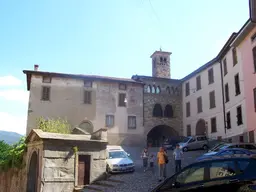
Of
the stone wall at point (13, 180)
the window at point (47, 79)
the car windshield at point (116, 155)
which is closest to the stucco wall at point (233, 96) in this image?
the car windshield at point (116, 155)

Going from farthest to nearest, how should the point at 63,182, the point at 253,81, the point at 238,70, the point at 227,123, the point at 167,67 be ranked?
the point at 167,67
the point at 227,123
the point at 238,70
the point at 253,81
the point at 63,182

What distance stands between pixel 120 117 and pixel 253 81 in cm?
1794

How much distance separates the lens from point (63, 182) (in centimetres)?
2044

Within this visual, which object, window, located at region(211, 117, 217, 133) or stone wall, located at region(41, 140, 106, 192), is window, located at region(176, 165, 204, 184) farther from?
window, located at region(211, 117, 217, 133)

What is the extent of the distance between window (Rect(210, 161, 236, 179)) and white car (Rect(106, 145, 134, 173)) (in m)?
14.0

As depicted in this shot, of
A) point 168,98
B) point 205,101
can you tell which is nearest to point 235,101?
point 205,101

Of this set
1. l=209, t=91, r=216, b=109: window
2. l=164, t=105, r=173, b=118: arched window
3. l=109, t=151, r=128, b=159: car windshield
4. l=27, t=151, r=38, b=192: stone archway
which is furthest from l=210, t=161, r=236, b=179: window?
l=164, t=105, r=173, b=118: arched window

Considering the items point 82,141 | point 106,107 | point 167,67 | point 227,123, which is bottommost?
point 82,141

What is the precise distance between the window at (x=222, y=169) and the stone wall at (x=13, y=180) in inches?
713

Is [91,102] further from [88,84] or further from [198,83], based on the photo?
[198,83]

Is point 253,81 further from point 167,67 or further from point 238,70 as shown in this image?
point 167,67

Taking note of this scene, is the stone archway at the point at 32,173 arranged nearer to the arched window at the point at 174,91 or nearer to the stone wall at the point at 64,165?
the stone wall at the point at 64,165

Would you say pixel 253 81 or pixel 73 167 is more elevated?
pixel 253 81

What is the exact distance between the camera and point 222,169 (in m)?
7.55
